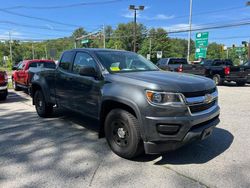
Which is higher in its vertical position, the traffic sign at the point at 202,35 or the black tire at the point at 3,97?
the traffic sign at the point at 202,35

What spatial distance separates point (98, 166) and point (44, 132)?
2.30 meters

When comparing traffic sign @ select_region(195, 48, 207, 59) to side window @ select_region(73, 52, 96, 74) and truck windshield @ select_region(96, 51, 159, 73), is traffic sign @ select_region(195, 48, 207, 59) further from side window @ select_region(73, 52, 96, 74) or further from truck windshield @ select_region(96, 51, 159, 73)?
side window @ select_region(73, 52, 96, 74)

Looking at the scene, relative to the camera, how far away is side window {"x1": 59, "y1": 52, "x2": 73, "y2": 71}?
6.08 meters

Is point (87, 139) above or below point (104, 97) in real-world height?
below

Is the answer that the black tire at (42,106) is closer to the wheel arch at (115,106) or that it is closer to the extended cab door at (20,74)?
the wheel arch at (115,106)

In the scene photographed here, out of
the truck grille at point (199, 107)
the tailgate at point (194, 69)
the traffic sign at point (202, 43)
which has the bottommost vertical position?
the tailgate at point (194, 69)

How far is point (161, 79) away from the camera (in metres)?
4.32

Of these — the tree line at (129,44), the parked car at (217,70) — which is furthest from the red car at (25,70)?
the tree line at (129,44)

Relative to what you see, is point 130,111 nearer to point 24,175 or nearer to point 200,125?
point 200,125

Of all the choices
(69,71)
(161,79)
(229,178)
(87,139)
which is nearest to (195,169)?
(229,178)

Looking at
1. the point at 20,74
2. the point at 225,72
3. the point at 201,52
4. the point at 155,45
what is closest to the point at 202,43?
the point at 201,52

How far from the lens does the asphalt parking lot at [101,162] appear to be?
12.4 feet

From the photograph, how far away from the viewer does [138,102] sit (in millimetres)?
4066

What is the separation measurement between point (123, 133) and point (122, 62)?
1.55 meters
